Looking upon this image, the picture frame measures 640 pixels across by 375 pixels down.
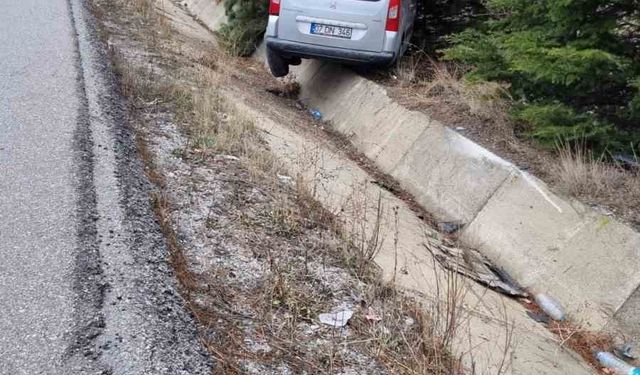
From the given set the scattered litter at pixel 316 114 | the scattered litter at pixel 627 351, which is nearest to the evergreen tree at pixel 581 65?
the scattered litter at pixel 627 351

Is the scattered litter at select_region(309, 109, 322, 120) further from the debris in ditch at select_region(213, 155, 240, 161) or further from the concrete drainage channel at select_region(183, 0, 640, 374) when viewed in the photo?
the debris in ditch at select_region(213, 155, 240, 161)

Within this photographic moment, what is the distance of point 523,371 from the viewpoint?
402cm

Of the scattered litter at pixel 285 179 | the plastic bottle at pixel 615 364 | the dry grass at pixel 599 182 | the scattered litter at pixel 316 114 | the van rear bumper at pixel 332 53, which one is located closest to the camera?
the plastic bottle at pixel 615 364

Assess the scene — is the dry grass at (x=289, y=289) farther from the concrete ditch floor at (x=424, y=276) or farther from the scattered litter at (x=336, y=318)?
the concrete ditch floor at (x=424, y=276)

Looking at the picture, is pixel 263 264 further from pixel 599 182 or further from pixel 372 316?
pixel 599 182

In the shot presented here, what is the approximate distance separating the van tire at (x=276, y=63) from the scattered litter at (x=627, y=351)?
6444 millimetres

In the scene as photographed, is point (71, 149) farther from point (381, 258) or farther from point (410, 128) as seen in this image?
point (410, 128)

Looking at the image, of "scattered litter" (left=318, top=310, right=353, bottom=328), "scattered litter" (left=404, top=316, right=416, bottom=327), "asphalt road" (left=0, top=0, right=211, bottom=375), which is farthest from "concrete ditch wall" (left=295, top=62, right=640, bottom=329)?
"asphalt road" (left=0, top=0, right=211, bottom=375)

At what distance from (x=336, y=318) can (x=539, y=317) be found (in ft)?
7.77

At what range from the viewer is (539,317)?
197 inches

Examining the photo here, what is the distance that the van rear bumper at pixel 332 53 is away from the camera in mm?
8664

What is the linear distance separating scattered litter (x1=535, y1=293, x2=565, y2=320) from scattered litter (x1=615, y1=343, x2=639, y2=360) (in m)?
0.49

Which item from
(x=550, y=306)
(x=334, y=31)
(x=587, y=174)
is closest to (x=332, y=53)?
(x=334, y=31)

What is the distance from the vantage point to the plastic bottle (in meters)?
4.34
